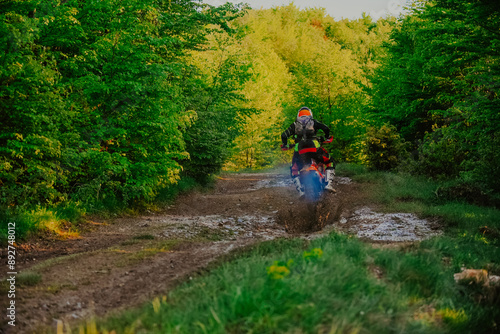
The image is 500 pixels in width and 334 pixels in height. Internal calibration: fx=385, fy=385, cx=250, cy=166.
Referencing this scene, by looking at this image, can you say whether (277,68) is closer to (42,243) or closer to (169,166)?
(169,166)

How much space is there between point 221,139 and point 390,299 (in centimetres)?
1482

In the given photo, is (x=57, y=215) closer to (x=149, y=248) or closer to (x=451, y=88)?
(x=149, y=248)

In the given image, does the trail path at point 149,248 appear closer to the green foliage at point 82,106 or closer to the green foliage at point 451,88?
the green foliage at point 82,106

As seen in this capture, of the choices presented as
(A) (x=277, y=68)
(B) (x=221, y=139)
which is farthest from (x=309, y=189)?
→ (A) (x=277, y=68)

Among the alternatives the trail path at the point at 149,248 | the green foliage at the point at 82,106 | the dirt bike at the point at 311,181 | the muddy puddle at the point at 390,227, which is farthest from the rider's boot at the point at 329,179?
the green foliage at the point at 82,106

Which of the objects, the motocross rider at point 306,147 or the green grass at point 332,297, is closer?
the green grass at point 332,297

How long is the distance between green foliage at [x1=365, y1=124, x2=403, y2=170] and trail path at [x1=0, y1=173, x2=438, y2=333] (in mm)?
6217

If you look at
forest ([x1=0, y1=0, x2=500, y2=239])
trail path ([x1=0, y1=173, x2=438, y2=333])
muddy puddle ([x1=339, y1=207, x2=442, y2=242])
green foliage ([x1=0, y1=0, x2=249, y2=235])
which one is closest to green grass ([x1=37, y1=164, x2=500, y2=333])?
trail path ([x1=0, y1=173, x2=438, y2=333])

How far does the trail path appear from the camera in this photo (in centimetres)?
427

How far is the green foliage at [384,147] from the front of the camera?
63.4ft

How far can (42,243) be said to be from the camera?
24.1 ft

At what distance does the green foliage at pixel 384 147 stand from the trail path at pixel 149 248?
6.22 meters

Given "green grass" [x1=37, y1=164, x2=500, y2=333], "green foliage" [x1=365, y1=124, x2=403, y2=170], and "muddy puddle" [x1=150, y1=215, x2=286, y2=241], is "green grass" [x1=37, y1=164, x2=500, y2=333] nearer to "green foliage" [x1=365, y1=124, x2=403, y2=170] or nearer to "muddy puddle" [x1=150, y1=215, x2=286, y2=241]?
"muddy puddle" [x1=150, y1=215, x2=286, y2=241]

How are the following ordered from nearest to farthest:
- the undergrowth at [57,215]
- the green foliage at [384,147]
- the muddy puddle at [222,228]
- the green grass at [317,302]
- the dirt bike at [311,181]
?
1. the green grass at [317,302]
2. the undergrowth at [57,215]
3. the muddy puddle at [222,228]
4. the dirt bike at [311,181]
5. the green foliage at [384,147]
